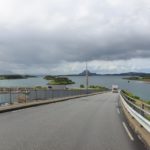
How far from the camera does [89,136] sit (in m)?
12.2

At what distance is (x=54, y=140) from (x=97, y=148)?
1.77 metres

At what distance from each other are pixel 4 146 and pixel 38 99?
29.3 m

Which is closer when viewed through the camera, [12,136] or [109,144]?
[109,144]

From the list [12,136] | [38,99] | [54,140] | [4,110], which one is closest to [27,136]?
[12,136]

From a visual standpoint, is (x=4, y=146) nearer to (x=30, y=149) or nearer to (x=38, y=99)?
(x=30, y=149)

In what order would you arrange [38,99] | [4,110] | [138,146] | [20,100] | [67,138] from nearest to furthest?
1. [138,146]
2. [67,138]
3. [4,110]
4. [20,100]
5. [38,99]

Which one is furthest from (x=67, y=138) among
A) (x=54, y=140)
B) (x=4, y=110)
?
(x=4, y=110)

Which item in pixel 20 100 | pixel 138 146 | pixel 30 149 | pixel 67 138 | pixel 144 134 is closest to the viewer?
pixel 30 149

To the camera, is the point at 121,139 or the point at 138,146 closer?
the point at 138,146

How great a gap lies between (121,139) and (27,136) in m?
3.10

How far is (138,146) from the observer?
10.4m

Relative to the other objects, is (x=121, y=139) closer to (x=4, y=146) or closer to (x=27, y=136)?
(x=27, y=136)

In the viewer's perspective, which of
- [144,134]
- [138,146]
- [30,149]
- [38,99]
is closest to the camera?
[30,149]

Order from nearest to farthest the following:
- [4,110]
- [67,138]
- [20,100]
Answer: [67,138]
[4,110]
[20,100]
